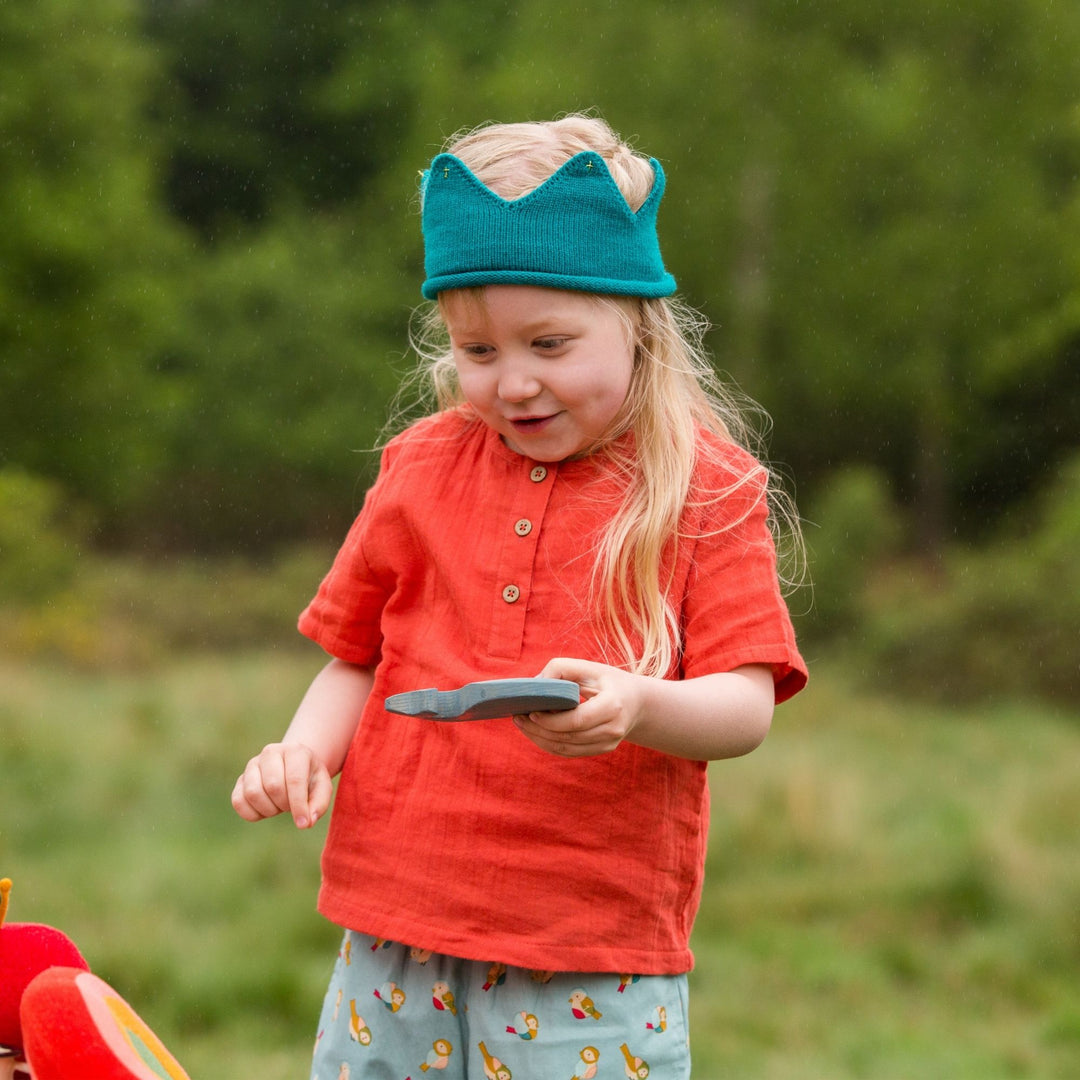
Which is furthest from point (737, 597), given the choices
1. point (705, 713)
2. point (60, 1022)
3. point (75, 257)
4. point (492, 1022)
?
point (75, 257)

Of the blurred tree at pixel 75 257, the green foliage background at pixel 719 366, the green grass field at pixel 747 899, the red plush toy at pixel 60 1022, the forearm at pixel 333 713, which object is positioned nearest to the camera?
the red plush toy at pixel 60 1022

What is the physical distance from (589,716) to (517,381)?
47 cm

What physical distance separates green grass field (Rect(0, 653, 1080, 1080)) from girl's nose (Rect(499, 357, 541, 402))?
2.65 metres

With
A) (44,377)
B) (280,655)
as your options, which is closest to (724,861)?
(280,655)

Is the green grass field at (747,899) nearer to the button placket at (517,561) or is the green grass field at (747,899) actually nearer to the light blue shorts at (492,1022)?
the light blue shorts at (492,1022)

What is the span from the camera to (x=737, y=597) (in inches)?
74.9

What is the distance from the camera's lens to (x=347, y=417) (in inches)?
653

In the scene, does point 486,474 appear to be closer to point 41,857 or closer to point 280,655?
point 41,857

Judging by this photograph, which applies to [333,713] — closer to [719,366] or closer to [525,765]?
[525,765]

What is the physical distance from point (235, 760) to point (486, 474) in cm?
512

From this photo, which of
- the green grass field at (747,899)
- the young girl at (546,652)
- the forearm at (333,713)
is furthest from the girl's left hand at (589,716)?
the green grass field at (747,899)

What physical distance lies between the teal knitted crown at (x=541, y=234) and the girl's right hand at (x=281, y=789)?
0.65 metres

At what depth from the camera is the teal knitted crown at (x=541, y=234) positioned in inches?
73.9

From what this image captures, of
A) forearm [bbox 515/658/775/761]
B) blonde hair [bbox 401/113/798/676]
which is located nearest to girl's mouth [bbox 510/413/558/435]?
blonde hair [bbox 401/113/798/676]
